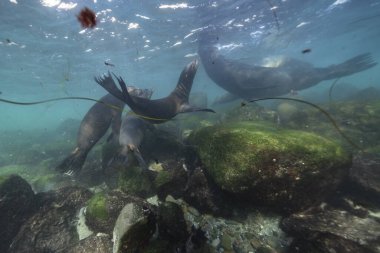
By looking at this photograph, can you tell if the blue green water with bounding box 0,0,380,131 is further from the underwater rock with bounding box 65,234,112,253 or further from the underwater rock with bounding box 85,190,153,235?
the underwater rock with bounding box 65,234,112,253

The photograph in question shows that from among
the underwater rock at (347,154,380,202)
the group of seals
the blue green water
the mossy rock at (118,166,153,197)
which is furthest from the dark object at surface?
the underwater rock at (347,154,380,202)

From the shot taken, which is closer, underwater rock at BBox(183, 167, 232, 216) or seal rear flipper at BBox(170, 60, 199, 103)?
underwater rock at BBox(183, 167, 232, 216)

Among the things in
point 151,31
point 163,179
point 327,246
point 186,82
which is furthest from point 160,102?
point 151,31

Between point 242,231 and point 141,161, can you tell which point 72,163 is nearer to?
point 141,161

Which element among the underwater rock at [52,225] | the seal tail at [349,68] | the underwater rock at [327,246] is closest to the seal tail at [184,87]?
the underwater rock at [52,225]

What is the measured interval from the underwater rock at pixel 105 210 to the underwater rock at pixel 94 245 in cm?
33

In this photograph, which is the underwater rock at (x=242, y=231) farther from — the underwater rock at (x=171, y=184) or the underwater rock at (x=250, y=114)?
the underwater rock at (x=250, y=114)

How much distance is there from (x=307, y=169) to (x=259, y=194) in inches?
37.0

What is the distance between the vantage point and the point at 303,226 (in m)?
4.17

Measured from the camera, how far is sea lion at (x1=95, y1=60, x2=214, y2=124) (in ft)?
19.6

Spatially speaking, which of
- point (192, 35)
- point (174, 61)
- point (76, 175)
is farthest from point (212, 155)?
point (174, 61)

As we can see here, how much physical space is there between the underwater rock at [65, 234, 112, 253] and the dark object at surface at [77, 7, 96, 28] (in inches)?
588

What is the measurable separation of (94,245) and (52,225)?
5.56ft

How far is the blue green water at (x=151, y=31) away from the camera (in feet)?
52.7
